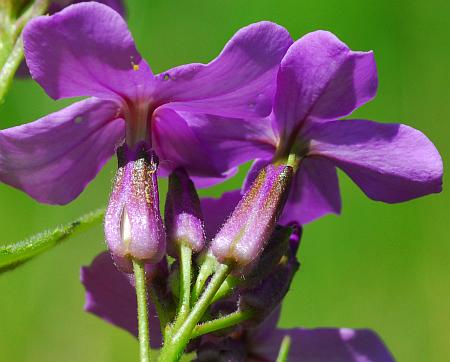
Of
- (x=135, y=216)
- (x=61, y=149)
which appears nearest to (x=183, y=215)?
(x=135, y=216)

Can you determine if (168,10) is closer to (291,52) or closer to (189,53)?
(189,53)

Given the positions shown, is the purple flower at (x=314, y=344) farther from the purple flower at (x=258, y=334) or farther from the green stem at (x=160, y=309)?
the green stem at (x=160, y=309)

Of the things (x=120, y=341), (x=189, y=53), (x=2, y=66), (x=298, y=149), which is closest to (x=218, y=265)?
(x=298, y=149)

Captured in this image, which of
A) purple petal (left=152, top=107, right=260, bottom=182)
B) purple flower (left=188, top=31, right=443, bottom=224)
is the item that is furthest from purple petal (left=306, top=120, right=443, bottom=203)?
purple petal (left=152, top=107, right=260, bottom=182)

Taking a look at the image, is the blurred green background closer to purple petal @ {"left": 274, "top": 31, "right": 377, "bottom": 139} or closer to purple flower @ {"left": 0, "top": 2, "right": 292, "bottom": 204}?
purple flower @ {"left": 0, "top": 2, "right": 292, "bottom": 204}

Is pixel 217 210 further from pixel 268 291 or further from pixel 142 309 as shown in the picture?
pixel 142 309

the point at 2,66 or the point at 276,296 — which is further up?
the point at 2,66

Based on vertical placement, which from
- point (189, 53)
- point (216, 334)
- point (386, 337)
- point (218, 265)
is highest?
point (218, 265)
